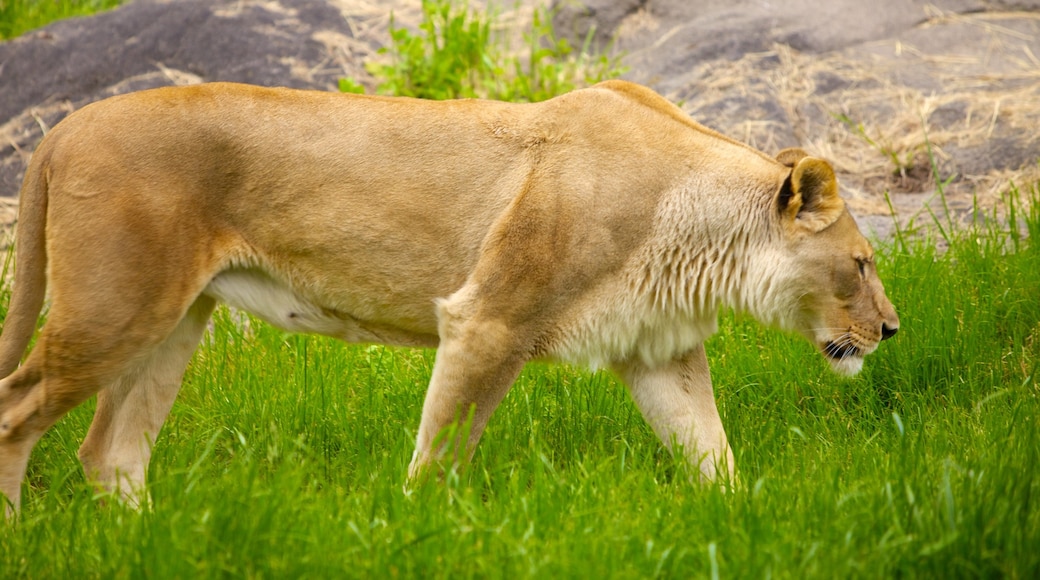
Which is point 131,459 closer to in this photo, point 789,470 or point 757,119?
point 789,470

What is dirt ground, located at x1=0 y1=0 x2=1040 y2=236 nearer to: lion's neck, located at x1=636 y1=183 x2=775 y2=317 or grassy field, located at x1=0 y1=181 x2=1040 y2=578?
grassy field, located at x1=0 y1=181 x2=1040 y2=578

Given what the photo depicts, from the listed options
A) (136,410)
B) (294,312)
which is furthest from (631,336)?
(136,410)

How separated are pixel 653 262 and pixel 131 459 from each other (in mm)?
2138

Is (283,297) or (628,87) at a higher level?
(628,87)

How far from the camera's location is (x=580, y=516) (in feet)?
11.1

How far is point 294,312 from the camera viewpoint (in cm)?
404

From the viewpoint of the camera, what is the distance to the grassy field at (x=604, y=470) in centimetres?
303

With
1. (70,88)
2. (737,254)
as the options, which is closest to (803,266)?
(737,254)

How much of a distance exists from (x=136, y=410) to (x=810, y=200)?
2.68 meters

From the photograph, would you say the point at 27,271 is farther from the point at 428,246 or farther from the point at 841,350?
the point at 841,350

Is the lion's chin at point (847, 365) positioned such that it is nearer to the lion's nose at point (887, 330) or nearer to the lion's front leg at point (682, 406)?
the lion's nose at point (887, 330)

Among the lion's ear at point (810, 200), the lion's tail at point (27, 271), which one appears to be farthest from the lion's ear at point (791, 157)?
the lion's tail at point (27, 271)

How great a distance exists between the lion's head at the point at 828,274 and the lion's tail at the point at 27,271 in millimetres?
2622

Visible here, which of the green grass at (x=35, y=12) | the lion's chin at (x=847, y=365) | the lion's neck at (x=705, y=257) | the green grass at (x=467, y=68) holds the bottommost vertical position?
the green grass at (x=35, y=12)
